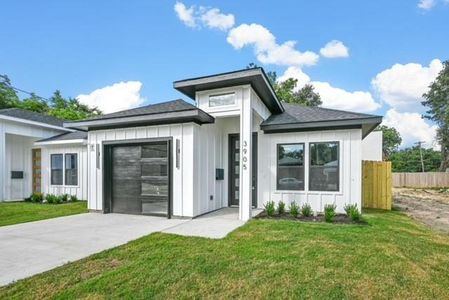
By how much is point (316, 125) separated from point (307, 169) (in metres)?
1.33

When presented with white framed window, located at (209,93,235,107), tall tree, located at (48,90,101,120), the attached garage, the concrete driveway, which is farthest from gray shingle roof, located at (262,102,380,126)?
tall tree, located at (48,90,101,120)

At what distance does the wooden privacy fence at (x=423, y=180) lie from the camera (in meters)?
21.3

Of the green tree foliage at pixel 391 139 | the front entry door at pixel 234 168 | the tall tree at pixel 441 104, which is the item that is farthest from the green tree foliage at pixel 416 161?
the front entry door at pixel 234 168

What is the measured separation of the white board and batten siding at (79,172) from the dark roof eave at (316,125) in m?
7.76

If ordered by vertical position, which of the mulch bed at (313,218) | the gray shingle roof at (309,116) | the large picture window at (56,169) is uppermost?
the gray shingle roof at (309,116)

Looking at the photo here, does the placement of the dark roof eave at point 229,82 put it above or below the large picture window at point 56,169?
above

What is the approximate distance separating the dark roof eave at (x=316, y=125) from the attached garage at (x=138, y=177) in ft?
10.6

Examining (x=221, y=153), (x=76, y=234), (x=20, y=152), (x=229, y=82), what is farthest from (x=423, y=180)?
(x=20, y=152)

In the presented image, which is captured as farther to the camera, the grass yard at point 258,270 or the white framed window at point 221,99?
the white framed window at point 221,99

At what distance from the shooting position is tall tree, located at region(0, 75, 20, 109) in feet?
77.1

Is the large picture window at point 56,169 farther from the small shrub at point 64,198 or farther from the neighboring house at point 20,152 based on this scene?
the neighboring house at point 20,152

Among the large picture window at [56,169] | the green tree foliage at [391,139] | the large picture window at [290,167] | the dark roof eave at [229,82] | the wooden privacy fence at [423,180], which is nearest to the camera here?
the dark roof eave at [229,82]

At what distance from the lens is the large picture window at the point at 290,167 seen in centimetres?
791

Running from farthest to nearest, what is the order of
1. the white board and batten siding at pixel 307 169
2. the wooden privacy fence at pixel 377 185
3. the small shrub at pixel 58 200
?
the small shrub at pixel 58 200 < the wooden privacy fence at pixel 377 185 < the white board and batten siding at pixel 307 169
